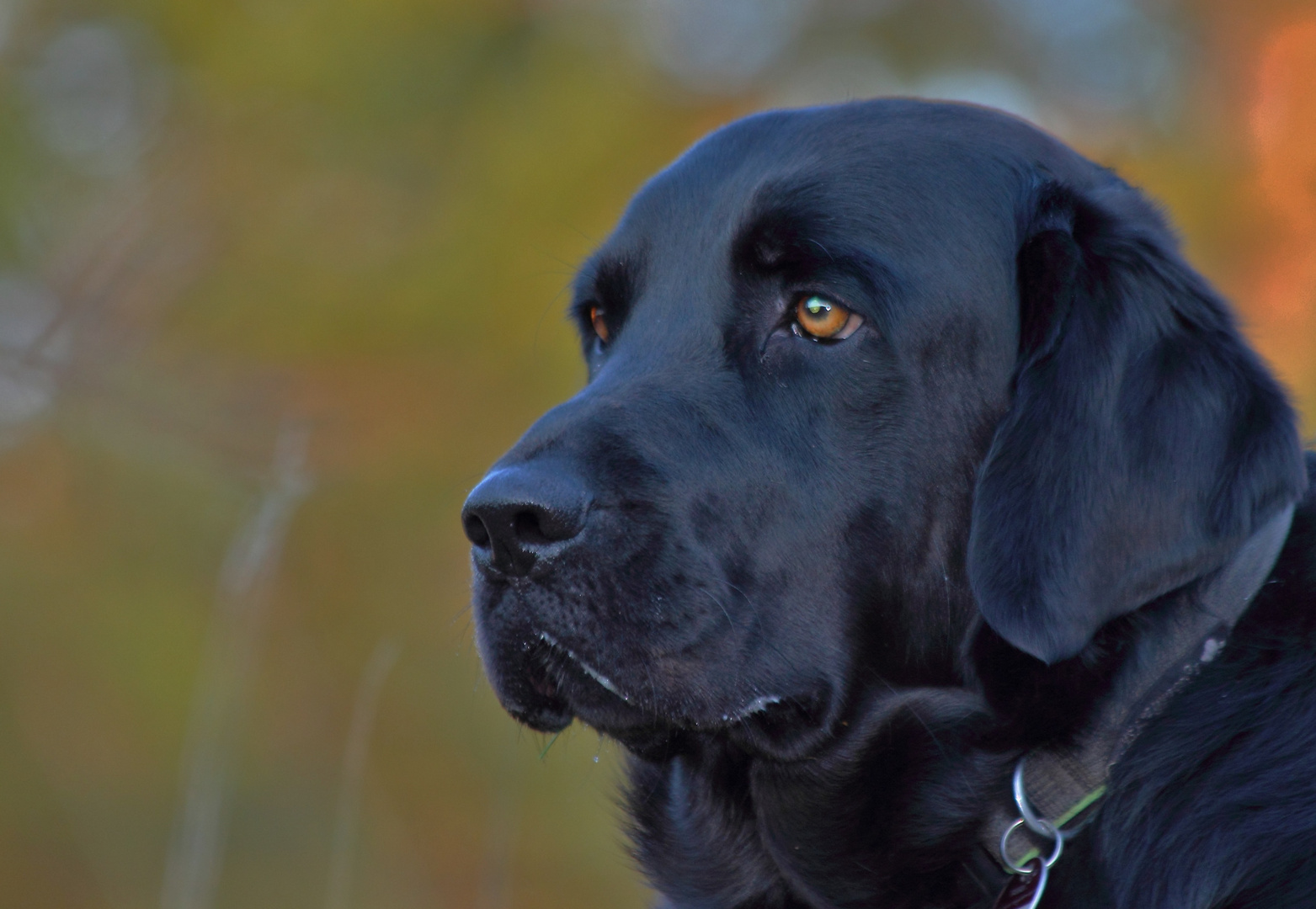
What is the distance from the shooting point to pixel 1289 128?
9.70m

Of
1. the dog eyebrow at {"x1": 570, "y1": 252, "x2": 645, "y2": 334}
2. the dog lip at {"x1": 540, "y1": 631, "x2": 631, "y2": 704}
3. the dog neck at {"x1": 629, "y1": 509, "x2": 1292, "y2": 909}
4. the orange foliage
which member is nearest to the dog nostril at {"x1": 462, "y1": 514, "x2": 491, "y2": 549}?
the dog lip at {"x1": 540, "y1": 631, "x2": 631, "y2": 704}

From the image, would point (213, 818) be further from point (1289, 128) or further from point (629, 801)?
point (1289, 128)

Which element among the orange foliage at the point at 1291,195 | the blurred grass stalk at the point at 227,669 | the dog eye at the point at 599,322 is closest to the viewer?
the dog eye at the point at 599,322

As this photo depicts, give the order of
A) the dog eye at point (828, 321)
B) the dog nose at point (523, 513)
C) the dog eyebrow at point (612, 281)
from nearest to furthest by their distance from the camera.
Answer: the dog nose at point (523, 513) < the dog eye at point (828, 321) < the dog eyebrow at point (612, 281)

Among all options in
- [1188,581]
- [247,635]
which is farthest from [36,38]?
[1188,581]

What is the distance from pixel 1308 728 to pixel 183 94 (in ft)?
29.9

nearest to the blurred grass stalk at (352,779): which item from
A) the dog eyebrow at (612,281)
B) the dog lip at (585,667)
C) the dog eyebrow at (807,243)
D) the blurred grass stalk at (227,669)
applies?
the blurred grass stalk at (227,669)

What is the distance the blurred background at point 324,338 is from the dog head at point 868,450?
13.1 feet

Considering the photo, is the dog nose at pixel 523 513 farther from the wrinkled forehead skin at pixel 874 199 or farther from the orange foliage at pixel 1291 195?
the orange foliage at pixel 1291 195

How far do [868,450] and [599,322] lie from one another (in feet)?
3.02

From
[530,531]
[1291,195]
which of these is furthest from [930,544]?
[1291,195]

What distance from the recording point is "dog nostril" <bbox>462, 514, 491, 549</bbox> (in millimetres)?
2230

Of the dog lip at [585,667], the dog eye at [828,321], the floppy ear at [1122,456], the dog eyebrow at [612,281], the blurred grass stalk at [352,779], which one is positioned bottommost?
the blurred grass stalk at [352,779]

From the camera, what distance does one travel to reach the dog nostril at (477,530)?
2230 mm
